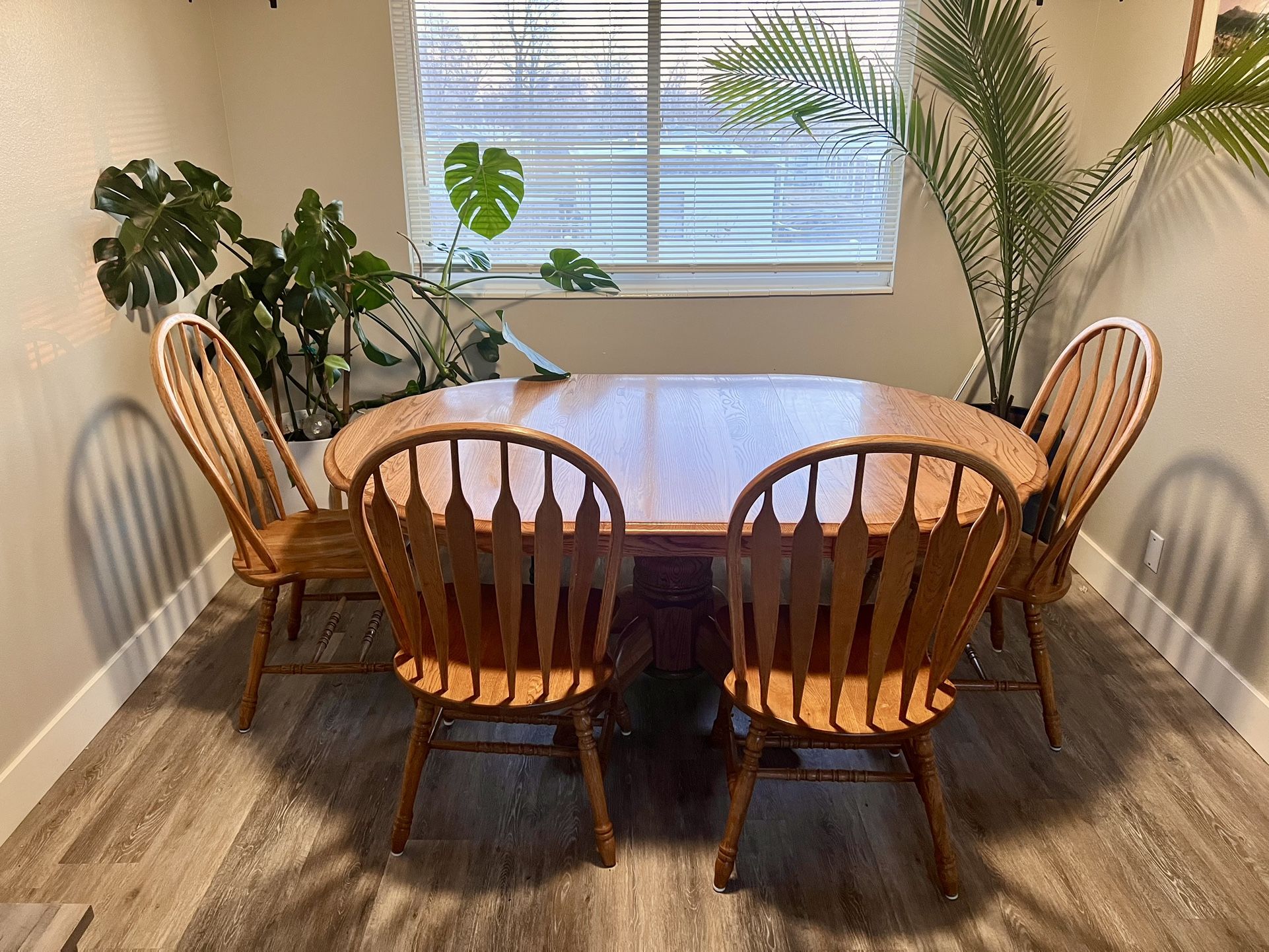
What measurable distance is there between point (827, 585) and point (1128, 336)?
3.65 ft

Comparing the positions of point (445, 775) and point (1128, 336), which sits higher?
point (1128, 336)

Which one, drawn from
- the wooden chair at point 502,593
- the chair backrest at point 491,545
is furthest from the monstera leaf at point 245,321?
the chair backrest at point 491,545

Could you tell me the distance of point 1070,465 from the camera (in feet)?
6.19

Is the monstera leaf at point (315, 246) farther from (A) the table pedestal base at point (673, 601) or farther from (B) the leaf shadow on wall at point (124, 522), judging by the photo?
(A) the table pedestal base at point (673, 601)

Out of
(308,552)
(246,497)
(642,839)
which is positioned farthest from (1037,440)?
(246,497)

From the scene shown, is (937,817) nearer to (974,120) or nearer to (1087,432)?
(1087,432)

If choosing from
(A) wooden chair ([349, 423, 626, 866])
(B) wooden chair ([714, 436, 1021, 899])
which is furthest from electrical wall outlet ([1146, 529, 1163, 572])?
(A) wooden chair ([349, 423, 626, 866])

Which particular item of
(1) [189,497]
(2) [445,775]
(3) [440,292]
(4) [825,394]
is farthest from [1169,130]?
(1) [189,497]

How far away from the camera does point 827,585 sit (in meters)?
2.58

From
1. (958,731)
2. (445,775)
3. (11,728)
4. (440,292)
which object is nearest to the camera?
(11,728)

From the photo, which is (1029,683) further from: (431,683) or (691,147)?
(691,147)

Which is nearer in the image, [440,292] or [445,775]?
[445,775]

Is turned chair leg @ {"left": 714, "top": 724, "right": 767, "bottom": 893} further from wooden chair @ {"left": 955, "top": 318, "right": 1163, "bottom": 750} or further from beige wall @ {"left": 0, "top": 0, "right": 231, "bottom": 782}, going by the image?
beige wall @ {"left": 0, "top": 0, "right": 231, "bottom": 782}

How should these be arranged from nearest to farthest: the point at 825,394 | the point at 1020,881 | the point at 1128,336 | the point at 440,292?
the point at 1020,881 → the point at 825,394 → the point at 1128,336 → the point at 440,292
